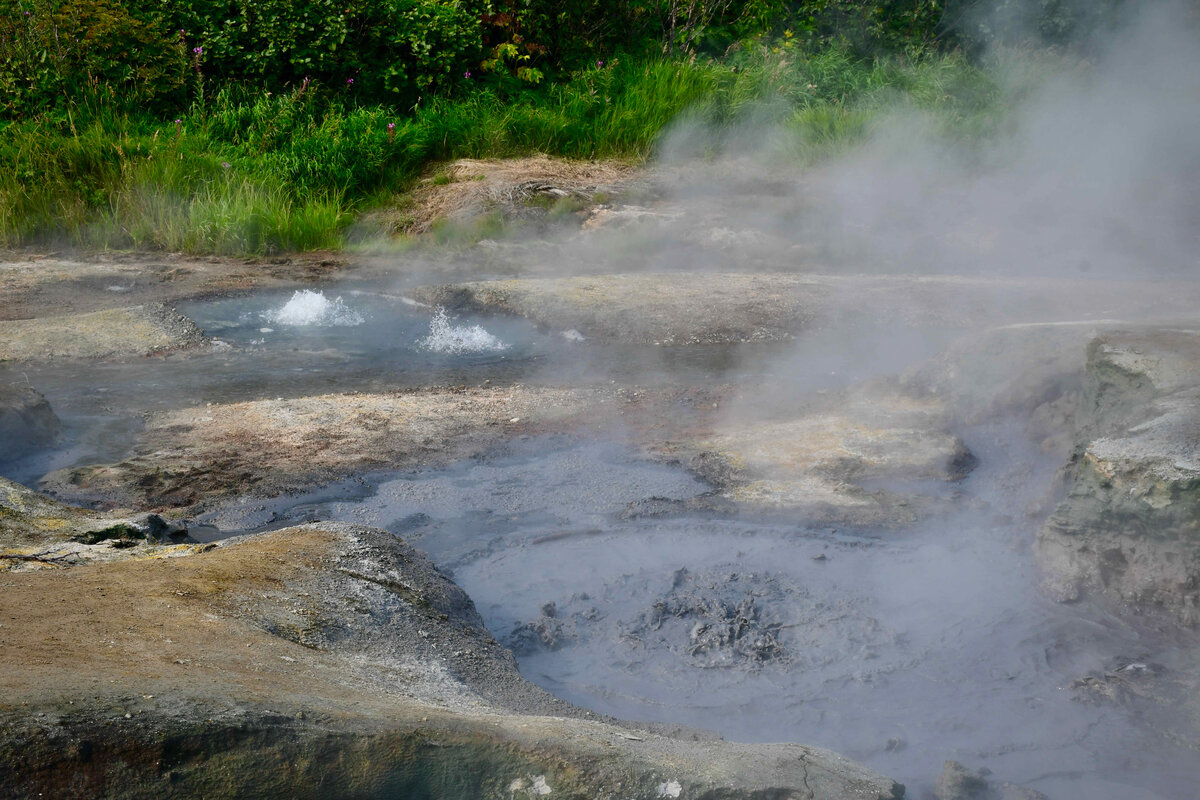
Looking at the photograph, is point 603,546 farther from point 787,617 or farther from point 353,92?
point 353,92

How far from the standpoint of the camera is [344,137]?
31.3 ft

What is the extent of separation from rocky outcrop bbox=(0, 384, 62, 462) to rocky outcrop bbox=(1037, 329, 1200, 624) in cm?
427

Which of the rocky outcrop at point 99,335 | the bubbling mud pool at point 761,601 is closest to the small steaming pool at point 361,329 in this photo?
the rocky outcrop at point 99,335

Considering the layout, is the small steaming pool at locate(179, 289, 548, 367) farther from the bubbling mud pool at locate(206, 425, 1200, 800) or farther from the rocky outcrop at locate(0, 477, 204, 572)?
the rocky outcrop at locate(0, 477, 204, 572)

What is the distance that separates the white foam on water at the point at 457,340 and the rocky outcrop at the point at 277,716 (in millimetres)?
3622

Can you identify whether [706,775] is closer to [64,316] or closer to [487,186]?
[64,316]

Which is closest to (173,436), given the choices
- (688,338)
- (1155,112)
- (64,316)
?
(64,316)

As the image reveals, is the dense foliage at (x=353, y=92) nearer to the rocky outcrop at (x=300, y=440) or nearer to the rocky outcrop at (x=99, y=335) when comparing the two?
the rocky outcrop at (x=99, y=335)

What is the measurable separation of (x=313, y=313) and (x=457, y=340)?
1181 millimetres

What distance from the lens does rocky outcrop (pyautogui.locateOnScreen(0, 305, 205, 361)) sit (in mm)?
5746

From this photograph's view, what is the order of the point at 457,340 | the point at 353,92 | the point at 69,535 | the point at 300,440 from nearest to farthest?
the point at 69,535
the point at 300,440
the point at 457,340
the point at 353,92

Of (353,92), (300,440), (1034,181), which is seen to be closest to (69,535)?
(300,440)

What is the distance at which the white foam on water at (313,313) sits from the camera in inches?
267

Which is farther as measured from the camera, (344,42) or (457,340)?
(344,42)
